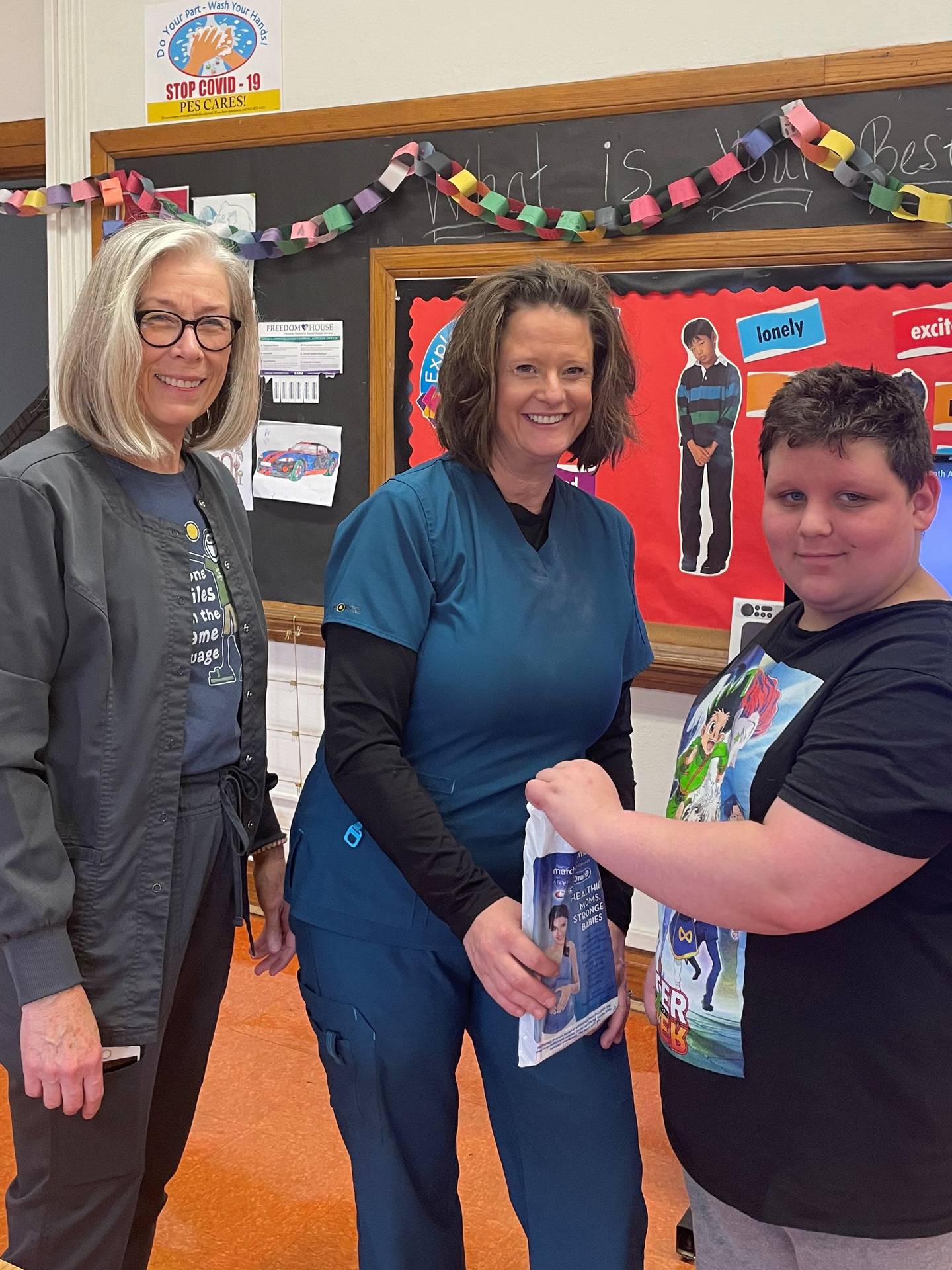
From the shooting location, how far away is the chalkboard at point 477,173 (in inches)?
98.0

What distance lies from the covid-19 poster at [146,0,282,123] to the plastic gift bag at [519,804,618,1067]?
2655 millimetres

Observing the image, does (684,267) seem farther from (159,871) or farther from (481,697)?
(159,871)

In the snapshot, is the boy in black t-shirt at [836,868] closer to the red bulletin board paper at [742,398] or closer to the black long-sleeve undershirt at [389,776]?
the black long-sleeve undershirt at [389,776]

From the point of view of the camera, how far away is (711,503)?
2.78 meters

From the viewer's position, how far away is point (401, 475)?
1440 millimetres

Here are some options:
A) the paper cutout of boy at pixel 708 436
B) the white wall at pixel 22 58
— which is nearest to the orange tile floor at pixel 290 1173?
the paper cutout of boy at pixel 708 436

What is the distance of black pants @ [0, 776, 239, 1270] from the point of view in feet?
4.44

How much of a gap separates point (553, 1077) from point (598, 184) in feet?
7.04

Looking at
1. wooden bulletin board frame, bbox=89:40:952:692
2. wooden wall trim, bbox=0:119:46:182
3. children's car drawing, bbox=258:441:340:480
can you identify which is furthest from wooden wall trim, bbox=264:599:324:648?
wooden wall trim, bbox=0:119:46:182

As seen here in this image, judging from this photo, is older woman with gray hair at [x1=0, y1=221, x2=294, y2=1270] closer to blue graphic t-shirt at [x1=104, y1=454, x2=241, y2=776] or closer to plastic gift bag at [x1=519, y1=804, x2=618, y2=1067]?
blue graphic t-shirt at [x1=104, y1=454, x2=241, y2=776]

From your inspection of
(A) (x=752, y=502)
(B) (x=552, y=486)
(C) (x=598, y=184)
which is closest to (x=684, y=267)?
(C) (x=598, y=184)

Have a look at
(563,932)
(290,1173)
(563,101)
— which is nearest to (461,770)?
(563,932)

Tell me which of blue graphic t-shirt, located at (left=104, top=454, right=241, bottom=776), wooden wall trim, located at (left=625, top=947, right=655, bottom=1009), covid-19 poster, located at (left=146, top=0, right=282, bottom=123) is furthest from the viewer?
covid-19 poster, located at (left=146, top=0, right=282, bottom=123)

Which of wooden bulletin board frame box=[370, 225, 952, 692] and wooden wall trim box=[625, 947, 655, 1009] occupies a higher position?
wooden bulletin board frame box=[370, 225, 952, 692]
